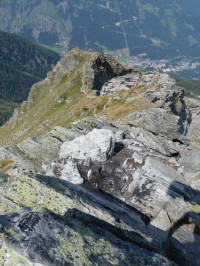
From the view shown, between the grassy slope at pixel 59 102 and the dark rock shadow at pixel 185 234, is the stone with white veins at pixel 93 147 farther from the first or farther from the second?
the grassy slope at pixel 59 102

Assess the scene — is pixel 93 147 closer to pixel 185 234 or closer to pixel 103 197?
pixel 103 197

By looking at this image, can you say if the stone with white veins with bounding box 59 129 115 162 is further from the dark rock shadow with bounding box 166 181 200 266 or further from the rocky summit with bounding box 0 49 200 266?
the dark rock shadow with bounding box 166 181 200 266

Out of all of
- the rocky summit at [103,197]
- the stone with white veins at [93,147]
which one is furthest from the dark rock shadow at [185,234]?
the stone with white veins at [93,147]

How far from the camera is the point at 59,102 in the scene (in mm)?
138000

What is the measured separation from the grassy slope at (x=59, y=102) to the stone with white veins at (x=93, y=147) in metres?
59.1

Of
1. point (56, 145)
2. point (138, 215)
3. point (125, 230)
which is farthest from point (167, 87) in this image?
point (125, 230)

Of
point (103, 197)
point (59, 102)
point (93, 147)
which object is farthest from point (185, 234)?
point (59, 102)

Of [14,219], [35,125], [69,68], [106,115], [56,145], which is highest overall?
[14,219]

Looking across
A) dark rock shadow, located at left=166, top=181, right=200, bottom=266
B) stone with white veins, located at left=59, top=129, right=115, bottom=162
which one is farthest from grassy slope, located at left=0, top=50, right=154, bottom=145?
dark rock shadow, located at left=166, top=181, right=200, bottom=266

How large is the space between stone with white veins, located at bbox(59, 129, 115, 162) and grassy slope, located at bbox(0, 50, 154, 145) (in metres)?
59.1

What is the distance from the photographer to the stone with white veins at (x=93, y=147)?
38.8 metres

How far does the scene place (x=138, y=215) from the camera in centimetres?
3084

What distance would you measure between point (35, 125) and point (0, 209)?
114082mm

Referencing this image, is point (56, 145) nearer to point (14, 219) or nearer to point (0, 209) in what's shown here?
A: point (0, 209)
